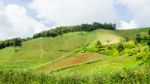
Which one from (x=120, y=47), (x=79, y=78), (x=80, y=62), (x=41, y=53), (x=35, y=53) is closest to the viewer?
(x=79, y=78)

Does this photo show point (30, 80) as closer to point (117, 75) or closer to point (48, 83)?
point (48, 83)

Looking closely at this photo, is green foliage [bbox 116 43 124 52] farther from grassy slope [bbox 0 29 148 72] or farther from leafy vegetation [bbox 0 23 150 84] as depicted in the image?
grassy slope [bbox 0 29 148 72]

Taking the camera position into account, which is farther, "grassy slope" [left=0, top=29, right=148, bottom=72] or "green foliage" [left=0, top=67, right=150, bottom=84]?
"grassy slope" [left=0, top=29, right=148, bottom=72]

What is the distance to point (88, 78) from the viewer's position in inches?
2749

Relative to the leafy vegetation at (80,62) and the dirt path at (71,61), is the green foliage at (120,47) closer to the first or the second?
the leafy vegetation at (80,62)

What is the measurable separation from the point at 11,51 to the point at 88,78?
400ft

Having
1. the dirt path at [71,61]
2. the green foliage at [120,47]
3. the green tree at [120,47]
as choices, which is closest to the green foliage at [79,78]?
the dirt path at [71,61]

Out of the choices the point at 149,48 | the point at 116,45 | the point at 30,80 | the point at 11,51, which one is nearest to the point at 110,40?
the point at 116,45

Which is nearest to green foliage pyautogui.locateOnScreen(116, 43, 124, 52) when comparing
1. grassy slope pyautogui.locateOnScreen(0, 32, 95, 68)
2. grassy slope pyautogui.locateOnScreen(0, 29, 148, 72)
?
grassy slope pyautogui.locateOnScreen(0, 29, 148, 72)

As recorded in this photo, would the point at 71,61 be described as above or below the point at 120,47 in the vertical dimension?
below

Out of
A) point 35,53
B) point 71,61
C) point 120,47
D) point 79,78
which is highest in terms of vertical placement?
point 79,78

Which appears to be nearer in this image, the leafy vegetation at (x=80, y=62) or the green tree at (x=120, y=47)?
the leafy vegetation at (x=80, y=62)

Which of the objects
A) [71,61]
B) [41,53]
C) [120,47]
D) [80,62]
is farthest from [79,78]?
[41,53]

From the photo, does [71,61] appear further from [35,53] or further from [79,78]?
[79,78]
